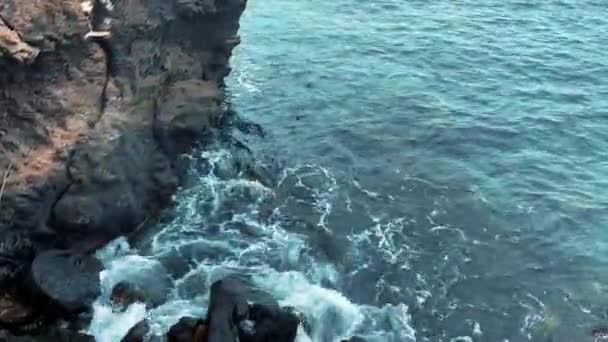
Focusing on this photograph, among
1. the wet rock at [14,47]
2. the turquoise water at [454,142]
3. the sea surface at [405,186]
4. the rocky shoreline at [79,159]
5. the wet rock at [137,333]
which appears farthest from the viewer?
the turquoise water at [454,142]

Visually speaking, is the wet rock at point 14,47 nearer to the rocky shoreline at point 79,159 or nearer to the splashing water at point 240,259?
the rocky shoreline at point 79,159

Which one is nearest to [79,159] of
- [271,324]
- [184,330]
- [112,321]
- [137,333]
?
[112,321]

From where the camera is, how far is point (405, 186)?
114 feet

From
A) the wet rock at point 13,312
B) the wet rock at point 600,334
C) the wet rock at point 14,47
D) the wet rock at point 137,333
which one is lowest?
the wet rock at point 600,334

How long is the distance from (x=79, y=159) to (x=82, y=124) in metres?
1.48

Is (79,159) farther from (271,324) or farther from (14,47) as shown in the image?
(271,324)

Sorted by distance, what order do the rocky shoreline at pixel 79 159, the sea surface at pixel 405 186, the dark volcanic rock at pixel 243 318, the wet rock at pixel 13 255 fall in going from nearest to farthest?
1. the dark volcanic rock at pixel 243 318
2. the rocky shoreline at pixel 79 159
3. the wet rock at pixel 13 255
4. the sea surface at pixel 405 186

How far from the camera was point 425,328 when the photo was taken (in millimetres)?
27266

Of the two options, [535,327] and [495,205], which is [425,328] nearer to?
[535,327]

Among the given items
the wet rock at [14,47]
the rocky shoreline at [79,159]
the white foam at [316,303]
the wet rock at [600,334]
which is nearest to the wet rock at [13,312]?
the rocky shoreline at [79,159]

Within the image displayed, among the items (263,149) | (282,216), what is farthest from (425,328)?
(263,149)

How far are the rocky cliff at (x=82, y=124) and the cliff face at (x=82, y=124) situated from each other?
0.04 meters

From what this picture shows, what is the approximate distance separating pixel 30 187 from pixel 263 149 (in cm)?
1277

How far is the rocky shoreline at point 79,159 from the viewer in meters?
26.0
